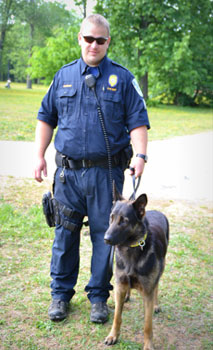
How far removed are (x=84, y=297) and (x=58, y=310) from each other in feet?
1.45

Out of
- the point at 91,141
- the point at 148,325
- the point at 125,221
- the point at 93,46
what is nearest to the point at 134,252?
the point at 125,221

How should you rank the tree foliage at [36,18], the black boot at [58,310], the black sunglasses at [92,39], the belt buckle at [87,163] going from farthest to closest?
1. the tree foliage at [36,18]
2. the black boot at [58,310]
3. the belt buckle at [87,163]
4. the black sunglasses at [92,39]

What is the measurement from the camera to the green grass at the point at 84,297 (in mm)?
2994

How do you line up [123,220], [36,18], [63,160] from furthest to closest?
[36,18] < [63,160] < [123,220]

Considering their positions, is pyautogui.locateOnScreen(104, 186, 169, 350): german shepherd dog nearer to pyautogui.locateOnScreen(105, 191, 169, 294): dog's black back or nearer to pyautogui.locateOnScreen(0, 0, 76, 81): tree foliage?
pyautogui.locateOnScreen(105, 191, 169, 294): dog's black back

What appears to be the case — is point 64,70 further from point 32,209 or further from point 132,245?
point 32,209

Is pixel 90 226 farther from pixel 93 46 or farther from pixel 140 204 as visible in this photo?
pixel 93 46

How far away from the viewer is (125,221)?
2.55m

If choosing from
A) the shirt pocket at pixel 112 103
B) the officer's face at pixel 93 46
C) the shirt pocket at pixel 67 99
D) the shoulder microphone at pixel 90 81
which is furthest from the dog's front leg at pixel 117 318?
the officer's face at pixel 93 46

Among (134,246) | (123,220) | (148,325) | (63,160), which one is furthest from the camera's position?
(63,160)

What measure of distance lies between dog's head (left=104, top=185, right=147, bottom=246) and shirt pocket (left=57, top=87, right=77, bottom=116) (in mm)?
943

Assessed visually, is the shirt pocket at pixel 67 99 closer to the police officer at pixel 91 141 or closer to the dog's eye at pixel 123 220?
the police officer at pixel 91 141

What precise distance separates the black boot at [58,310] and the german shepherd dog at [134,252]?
1.59 ft

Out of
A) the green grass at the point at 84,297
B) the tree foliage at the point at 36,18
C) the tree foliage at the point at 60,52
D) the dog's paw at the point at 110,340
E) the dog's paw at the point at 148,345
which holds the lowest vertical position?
the green grass at the point at 84,297
